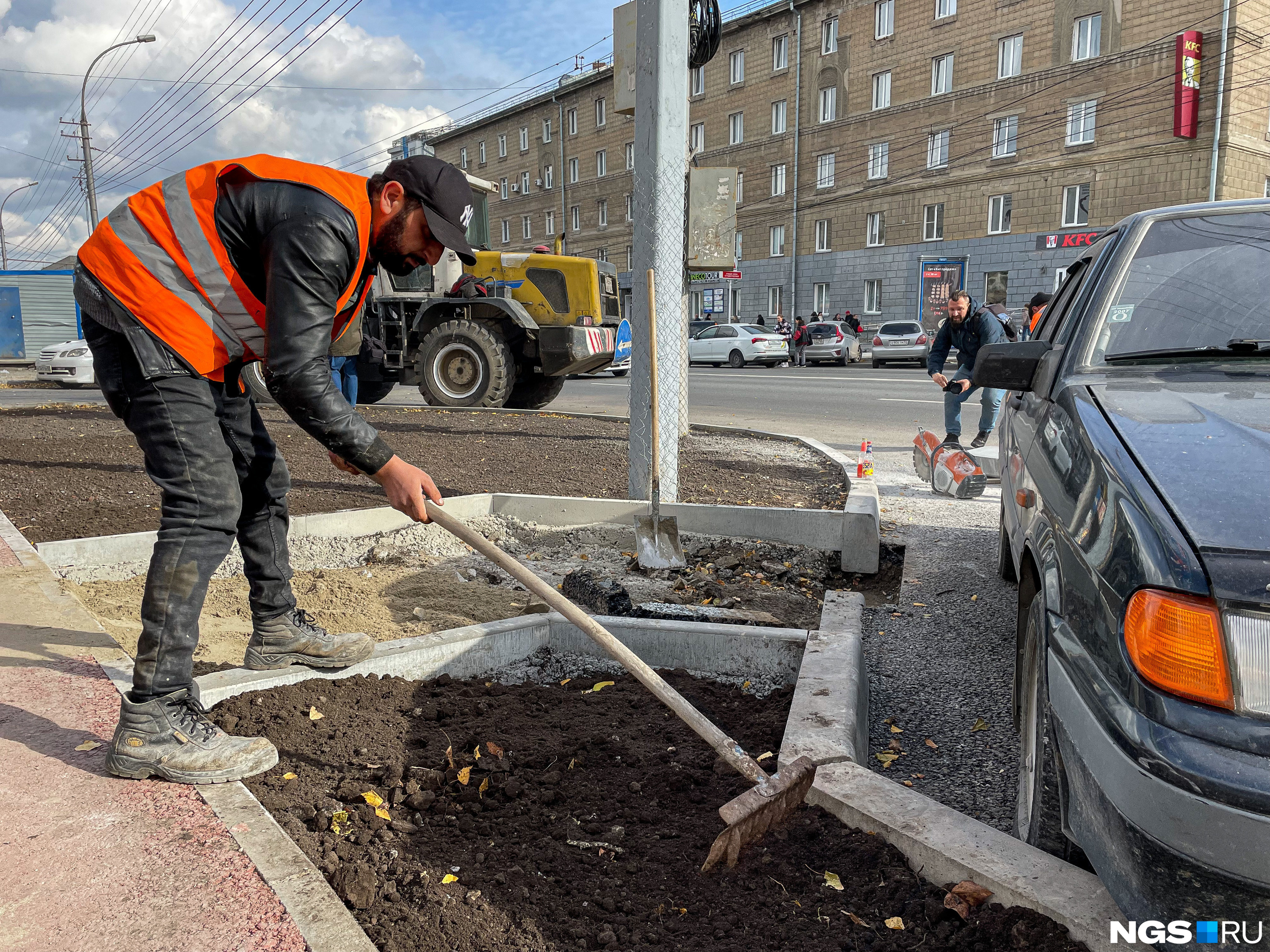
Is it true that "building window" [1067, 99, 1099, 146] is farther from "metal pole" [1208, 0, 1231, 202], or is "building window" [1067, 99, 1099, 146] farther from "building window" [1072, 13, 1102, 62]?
"metal pole" [1208, 0, 1231, 202]

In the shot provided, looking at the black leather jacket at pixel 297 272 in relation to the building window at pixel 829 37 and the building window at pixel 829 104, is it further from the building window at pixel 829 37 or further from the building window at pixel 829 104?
the building window at pixel 829 37

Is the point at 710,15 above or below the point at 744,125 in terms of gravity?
below

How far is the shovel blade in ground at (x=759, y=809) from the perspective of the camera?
80.5 inches

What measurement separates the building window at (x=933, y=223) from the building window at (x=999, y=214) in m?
1.91

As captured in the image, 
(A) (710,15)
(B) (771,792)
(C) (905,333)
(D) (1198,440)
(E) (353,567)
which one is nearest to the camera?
(D) (1198,440)

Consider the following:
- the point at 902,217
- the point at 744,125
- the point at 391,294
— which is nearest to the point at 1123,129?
the point at 902,217

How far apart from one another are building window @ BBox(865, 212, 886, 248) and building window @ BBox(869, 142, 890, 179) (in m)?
1.43

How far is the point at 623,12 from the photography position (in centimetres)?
645

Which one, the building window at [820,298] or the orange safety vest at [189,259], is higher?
the building window at [820,298]

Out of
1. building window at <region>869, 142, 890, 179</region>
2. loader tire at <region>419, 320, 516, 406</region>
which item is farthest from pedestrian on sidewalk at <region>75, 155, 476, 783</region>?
building window at <region>869, 142, 890, 179</region>

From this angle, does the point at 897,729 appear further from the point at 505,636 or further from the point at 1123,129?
the point at 1123,129

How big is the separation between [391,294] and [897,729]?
1124 cm

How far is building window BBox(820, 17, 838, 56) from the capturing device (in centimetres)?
3612

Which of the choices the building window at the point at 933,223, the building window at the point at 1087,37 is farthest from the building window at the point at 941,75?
the building window at the point at 1087,37
